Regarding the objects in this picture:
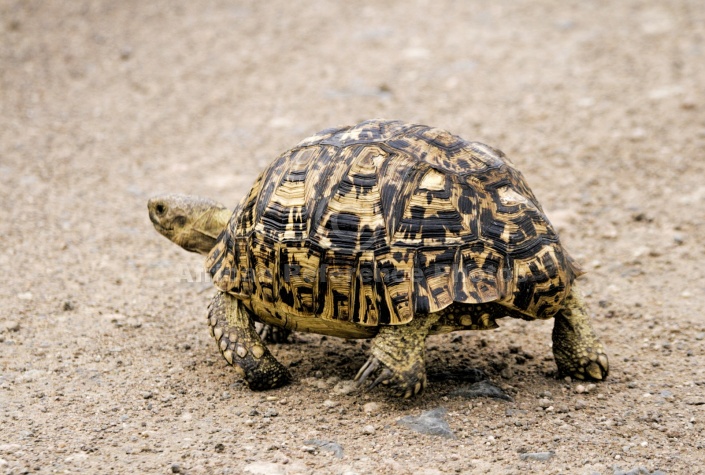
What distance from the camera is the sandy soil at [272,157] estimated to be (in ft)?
13.4

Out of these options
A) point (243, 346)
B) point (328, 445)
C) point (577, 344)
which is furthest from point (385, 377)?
point (577, 344)

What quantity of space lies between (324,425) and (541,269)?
Result: 1343 mm

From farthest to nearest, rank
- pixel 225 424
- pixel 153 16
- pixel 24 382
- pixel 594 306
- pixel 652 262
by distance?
pixel 153 16, pixel 652 262, pixel 594 306, pixel 24 382, pixel 225 424

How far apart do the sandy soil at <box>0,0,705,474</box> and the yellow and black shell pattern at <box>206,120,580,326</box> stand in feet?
1.97

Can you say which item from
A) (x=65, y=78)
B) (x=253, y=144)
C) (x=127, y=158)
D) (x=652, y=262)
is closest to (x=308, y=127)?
(x=253, y=144)

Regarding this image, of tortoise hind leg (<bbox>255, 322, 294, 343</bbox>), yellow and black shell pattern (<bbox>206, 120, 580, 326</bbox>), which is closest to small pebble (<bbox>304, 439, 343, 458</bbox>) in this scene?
yellow and black shell pattern (<bbox>206, 120, 580, 326</bbox>)

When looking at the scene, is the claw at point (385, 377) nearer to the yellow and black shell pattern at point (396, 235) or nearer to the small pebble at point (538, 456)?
the yellow and black shell pattern at point (396, 235)

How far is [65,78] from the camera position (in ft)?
33.2

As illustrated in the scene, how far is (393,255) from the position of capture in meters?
4.19

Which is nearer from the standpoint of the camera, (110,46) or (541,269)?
(541,269)

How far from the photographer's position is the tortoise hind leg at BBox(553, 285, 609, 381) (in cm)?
461

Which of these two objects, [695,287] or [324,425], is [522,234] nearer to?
[324,425]

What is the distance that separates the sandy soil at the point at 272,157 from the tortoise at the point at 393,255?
0.32 meters

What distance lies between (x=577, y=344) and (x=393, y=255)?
121 cm
